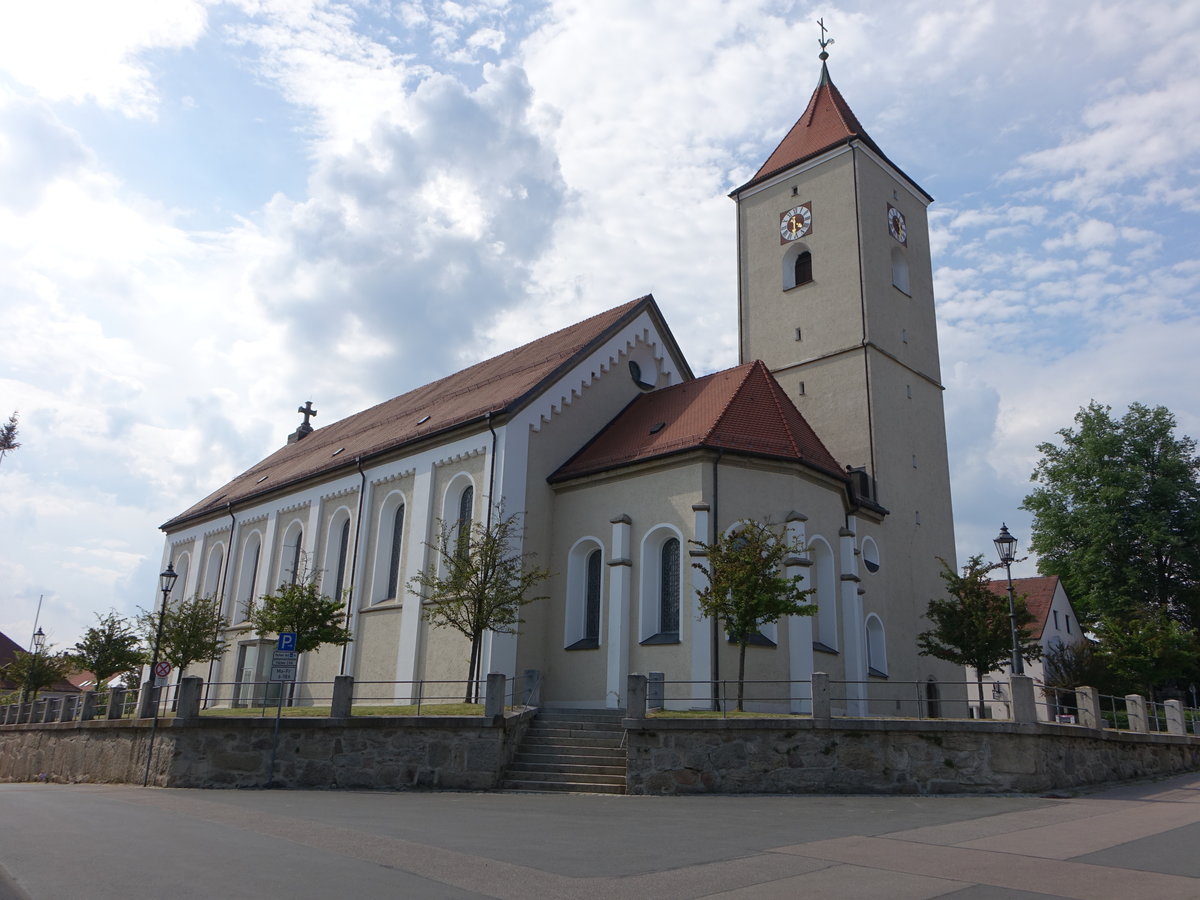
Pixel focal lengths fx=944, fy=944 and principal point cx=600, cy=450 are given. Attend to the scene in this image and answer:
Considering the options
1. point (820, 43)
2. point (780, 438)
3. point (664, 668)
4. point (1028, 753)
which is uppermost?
point (820, 43)

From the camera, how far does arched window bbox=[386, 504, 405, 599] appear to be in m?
27.8

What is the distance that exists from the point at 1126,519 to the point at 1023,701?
30.2 meters

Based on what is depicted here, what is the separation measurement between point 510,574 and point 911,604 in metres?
13.6

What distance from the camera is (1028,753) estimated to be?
54.4 ft

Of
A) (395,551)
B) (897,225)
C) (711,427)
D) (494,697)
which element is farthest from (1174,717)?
(395,551)

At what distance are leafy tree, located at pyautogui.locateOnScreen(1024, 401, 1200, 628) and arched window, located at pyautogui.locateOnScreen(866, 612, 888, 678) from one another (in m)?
18.2

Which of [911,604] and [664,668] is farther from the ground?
[911,604]

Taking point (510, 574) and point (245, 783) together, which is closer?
point (245, 783)

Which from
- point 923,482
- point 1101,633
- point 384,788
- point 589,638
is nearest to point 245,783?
point 384,788

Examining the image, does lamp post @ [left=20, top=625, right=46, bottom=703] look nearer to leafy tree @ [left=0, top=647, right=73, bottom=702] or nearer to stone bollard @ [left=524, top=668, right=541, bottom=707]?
leafy tree @ [left=0, top=647, right=73, bottom=702]

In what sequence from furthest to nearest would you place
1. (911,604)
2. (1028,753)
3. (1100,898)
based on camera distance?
(911,604) → (1028,753) → (1100,898)

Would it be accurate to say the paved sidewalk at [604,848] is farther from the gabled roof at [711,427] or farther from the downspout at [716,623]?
the gabled roof at [711,427]

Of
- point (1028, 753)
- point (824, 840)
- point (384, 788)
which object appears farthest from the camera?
point (384, 788)

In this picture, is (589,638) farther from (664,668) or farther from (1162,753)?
(1162,753)
